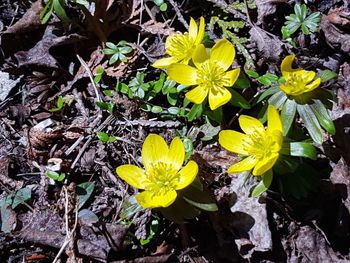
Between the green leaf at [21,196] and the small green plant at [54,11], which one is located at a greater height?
the small green plant at [54,11]

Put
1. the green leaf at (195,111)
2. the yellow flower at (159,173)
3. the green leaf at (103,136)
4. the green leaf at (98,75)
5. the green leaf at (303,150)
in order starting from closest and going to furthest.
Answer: the green leaf at (303,150) → the yellow flower at (159,173) → the green leaf at (195,111) → the green leaf at (103,136) → the green leaf at (98,75)

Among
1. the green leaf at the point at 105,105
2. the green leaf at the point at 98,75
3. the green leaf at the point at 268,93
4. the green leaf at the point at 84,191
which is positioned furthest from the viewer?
the green leaf at the point at 98,75

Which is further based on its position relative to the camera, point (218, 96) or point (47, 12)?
point (47, 12)

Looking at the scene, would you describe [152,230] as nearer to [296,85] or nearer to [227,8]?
[296,85]

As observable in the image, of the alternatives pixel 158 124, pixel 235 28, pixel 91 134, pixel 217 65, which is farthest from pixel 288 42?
pixel 91 134

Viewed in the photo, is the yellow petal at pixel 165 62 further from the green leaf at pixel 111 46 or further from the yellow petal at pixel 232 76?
the green leaf at pixel 111 46

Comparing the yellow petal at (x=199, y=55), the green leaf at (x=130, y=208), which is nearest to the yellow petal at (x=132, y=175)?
the green leaf at (x=130, y=208)

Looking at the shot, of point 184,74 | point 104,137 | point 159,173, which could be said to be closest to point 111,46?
point 104,137
